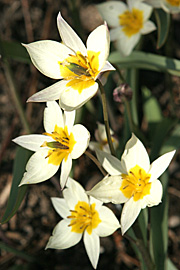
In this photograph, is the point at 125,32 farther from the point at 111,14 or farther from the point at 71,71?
the point at 71,71

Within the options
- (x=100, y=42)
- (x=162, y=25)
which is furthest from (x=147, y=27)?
(x=100, y=42)

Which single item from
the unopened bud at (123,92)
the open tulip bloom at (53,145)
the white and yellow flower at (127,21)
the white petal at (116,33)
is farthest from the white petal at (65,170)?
the white petal at (116,33)

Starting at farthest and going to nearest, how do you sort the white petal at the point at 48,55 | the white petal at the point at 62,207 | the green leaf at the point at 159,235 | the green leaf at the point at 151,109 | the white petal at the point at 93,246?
1. the green leaf at the point at 151,109
2. the green leaf at the point at 159,235
3. the white petal at the point at 62,207
4. the white petal at the point at 93,246
5. the white petal at the point at 48,55

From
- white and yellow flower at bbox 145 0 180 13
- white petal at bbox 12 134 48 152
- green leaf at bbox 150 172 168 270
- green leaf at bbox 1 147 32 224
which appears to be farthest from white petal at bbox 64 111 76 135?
white and yellow flower at bbox 145 0 180 13

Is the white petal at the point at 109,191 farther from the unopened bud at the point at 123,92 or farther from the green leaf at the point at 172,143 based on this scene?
the green leaf at the point at 172,143

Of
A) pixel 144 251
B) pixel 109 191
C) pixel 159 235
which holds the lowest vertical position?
pixel 159 235

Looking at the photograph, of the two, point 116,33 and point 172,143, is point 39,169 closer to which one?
point 172,143

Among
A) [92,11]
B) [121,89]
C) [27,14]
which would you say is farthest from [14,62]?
[121,89]
